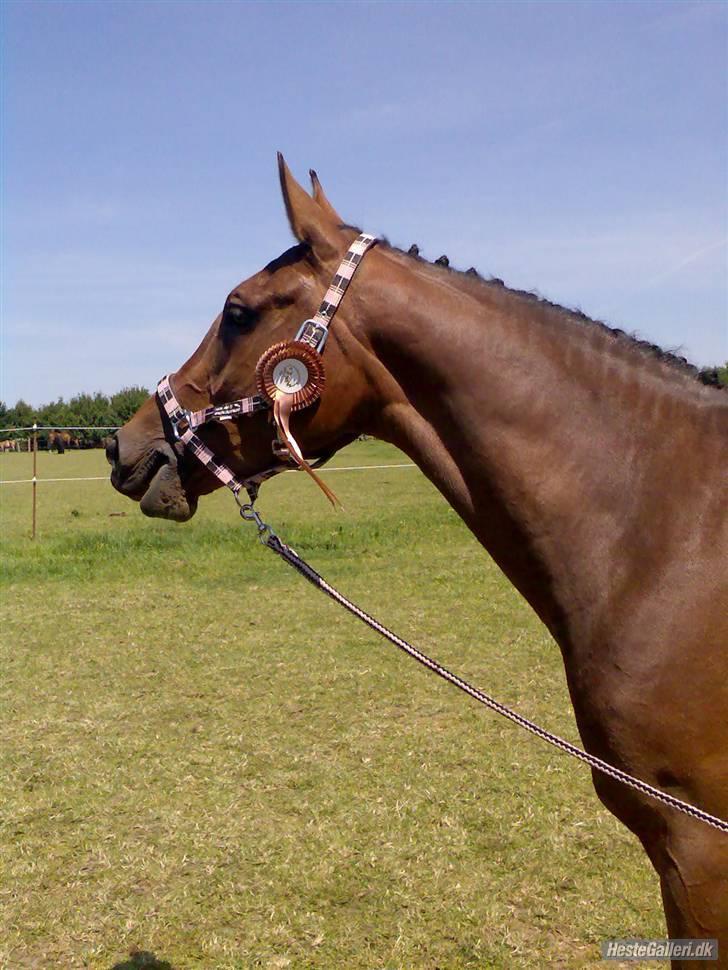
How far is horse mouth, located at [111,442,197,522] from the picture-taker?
100 inches

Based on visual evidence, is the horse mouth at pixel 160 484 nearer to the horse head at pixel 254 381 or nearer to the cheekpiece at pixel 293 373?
the horse head at pixel 254 381

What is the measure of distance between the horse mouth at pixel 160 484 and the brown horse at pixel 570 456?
16 millimetres

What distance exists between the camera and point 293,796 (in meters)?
4.99

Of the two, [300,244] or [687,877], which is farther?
[300,244]

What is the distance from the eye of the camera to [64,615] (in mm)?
9680

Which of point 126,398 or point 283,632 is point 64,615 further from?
point 126,398

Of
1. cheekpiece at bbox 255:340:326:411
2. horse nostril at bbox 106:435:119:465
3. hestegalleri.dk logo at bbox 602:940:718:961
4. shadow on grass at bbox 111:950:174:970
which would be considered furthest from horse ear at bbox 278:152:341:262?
shadow on grass at bbox 111:950:174:970

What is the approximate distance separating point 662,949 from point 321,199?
8.84 feet

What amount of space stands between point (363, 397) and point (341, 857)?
2969 millimetres

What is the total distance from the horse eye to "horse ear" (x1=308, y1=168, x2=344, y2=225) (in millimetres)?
386

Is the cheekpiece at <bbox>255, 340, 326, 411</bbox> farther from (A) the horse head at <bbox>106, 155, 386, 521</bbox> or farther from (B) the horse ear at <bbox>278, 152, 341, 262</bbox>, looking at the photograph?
(B) the horse ear at <bbox>278, 152, 341, 262</bbox>

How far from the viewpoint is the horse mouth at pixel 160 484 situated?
255 centimetres

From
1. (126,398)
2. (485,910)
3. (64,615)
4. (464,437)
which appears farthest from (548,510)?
(126,398)

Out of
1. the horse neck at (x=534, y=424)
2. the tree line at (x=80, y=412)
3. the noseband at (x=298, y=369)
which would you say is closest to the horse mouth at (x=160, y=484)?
the noseband at (x=298, y=369)
